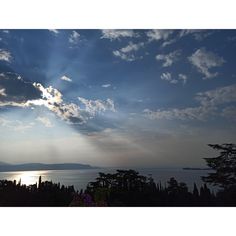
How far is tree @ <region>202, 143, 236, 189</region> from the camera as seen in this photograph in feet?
11.8

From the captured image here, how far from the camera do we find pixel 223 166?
143 inches

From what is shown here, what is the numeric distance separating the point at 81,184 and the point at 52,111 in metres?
0.85

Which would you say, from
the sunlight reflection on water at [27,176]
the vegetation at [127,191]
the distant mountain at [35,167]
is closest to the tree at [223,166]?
the vegetation at [127,191]

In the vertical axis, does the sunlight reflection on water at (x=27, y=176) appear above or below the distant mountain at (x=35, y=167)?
below

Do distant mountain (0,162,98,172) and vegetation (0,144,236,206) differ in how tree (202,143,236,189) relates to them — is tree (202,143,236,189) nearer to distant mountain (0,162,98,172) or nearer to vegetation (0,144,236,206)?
vegetation (0,144,236,206)

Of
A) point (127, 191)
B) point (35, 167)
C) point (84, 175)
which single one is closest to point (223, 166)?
point (127, 191)

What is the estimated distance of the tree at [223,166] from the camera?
360cm

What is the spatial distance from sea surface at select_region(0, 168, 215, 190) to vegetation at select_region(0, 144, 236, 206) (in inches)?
1.8

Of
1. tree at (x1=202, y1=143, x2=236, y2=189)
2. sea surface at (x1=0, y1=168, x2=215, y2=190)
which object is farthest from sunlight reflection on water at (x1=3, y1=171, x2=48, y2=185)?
tree at (x1=202, y1=143, x2=236, y2=189)

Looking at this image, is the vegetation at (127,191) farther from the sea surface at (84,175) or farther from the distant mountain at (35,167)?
the distant mountain at (35,167)

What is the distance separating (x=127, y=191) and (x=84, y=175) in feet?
1.62

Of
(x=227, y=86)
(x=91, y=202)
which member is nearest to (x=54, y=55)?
(x=91, y=202)
